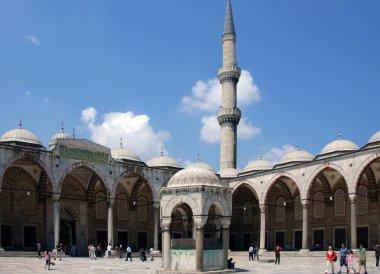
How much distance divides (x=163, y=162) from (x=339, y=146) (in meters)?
12.9

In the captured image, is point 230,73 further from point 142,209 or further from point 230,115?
point 142,209

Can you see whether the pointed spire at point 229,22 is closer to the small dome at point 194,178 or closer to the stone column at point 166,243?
the small dome at point 194,178

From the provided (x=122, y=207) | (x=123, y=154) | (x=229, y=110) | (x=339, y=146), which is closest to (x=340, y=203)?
(x=339, y=146)

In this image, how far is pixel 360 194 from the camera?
30500 mm

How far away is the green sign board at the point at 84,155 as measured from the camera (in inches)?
1112

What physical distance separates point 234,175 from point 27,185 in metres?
15.3

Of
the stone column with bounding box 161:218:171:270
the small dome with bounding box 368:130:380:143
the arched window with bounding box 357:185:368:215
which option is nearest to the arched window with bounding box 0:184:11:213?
the stone column with bounding box 161:218:171:270

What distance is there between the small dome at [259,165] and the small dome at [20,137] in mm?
15845

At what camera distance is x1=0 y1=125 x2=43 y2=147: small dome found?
31.5 m

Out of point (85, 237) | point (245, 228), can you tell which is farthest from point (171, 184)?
point (245, 228)

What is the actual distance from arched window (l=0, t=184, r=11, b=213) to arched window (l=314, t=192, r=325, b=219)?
18997mm

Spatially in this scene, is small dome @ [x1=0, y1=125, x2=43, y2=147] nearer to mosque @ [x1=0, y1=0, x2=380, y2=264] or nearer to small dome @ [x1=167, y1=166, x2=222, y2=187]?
mosque @ [x1=0, y1=0, x2=380, y2=264]

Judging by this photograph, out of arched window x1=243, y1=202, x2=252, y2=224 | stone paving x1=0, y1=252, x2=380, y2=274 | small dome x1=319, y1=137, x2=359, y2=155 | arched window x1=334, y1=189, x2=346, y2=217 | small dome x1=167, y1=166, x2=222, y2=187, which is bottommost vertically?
stone paving x1=0, y1=252, x2=380, y2=274

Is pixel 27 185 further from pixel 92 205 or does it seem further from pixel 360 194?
pixel 360 194
